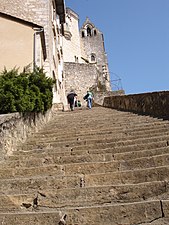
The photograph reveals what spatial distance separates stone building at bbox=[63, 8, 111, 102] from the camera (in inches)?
1141

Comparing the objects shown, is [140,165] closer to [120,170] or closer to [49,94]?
[120,170]

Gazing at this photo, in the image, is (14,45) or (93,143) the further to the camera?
(14,45)

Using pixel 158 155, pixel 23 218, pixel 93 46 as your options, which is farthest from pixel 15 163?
pixel 93 46

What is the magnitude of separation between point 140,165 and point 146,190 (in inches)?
34.9

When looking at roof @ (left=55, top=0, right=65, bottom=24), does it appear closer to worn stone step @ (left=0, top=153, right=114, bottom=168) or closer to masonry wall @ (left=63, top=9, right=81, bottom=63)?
masonry wall @ (left=63, top=9, right=81, bottom=63)

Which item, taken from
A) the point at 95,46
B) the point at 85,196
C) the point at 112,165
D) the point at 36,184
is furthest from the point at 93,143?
the point at 95,46

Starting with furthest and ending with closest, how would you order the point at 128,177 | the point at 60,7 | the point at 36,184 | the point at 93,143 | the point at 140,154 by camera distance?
1. the point at 60,7
2. the point at 93,143
3. the point at 140,154
4. the point at 36,184
5. the point at 128,177

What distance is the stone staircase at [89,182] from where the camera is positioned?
2.75 metres

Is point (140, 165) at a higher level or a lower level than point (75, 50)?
lower

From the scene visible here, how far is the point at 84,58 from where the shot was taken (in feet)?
139

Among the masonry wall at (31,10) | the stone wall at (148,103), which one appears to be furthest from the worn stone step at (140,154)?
the masonry wall at (31,10)

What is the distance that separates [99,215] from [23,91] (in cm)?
487

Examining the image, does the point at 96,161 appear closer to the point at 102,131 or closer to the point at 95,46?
the point at 102,131

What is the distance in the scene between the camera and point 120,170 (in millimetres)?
4008
